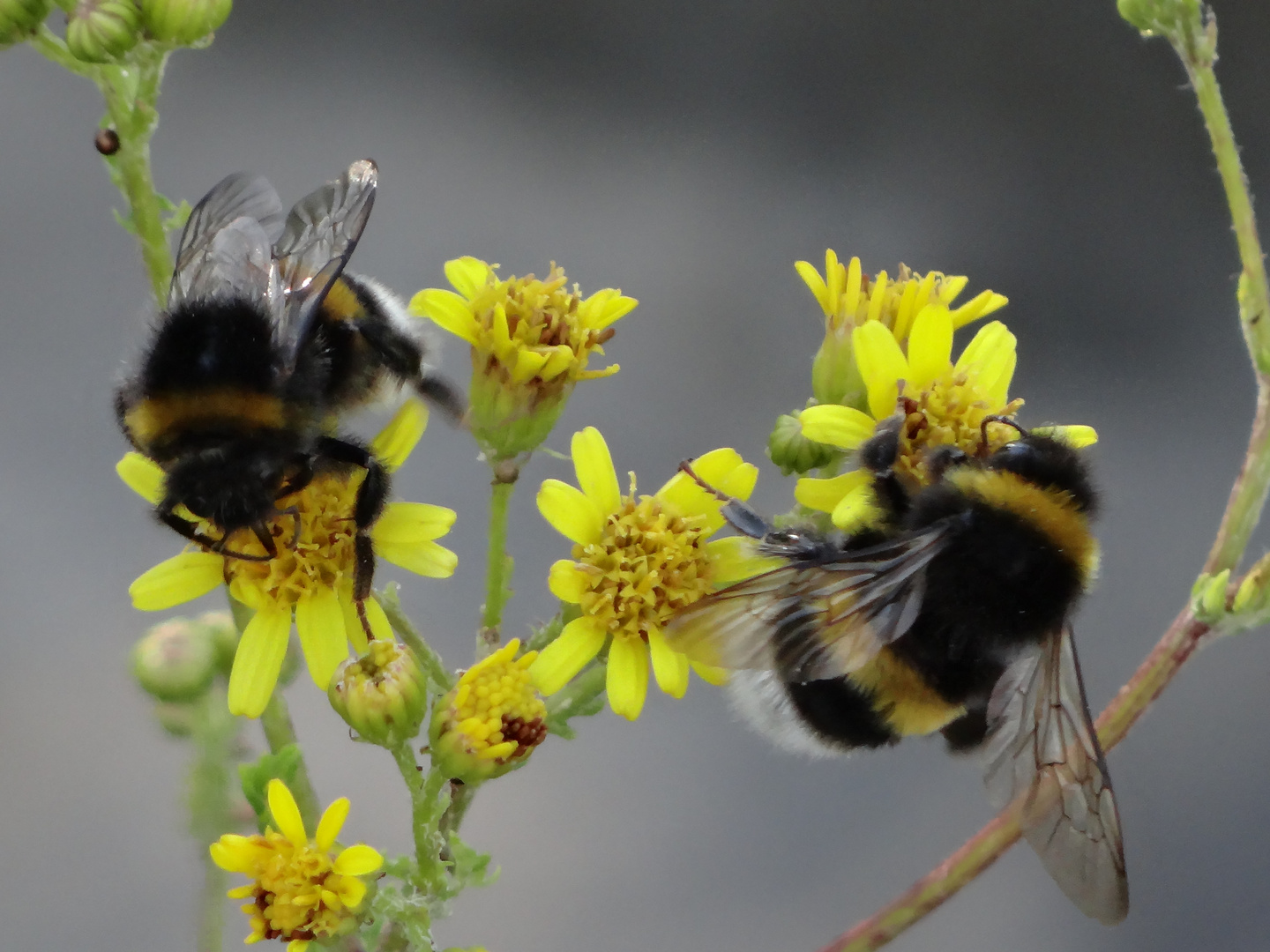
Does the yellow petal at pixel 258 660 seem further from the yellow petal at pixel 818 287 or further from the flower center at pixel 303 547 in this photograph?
the yellow petal at pixel 818 287

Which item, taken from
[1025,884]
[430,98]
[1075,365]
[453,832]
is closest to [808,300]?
[1075,365]

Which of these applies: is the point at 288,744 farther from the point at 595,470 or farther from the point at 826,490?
the point at 826,490

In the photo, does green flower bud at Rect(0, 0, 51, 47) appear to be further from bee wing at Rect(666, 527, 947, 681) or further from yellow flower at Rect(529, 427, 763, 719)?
Answer: bee wing at Rect(666, 527, 947, 681)

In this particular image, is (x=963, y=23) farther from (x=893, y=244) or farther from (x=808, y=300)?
(x=808, y=300)

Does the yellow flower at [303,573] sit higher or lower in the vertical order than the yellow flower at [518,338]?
lower

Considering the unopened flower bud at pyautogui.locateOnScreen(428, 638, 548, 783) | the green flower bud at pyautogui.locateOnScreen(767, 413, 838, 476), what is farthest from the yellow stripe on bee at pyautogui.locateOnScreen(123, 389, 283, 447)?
the green flower bud at pyautogui.locateOnScreen(767, 413, 838, 476)

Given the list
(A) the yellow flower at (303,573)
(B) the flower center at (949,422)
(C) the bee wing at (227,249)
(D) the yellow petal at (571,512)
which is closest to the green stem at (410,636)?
(A) the yellow flower at (303,573)
